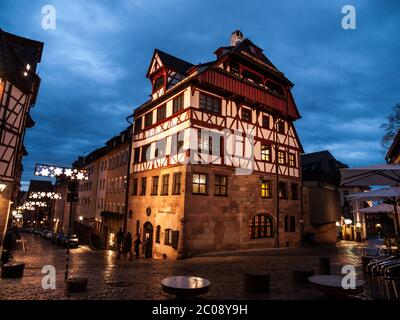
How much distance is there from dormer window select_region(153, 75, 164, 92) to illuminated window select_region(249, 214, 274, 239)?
12579mm

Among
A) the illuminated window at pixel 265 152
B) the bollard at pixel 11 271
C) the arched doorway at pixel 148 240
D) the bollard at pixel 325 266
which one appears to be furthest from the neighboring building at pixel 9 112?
the illuminated window at pixel 265 152

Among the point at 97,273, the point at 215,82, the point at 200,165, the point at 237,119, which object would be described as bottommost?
the point at 97,273

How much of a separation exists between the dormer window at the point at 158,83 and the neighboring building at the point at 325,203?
15512 mm

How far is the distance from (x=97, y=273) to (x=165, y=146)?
1046 cm

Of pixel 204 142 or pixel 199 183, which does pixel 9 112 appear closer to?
pixel 204 142

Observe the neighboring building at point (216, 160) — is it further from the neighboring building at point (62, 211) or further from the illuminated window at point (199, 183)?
the neighboring building at point (62, 211)

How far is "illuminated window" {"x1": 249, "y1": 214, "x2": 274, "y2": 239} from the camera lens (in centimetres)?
1917

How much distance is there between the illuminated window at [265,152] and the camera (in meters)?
20.8

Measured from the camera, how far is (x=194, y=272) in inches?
436
